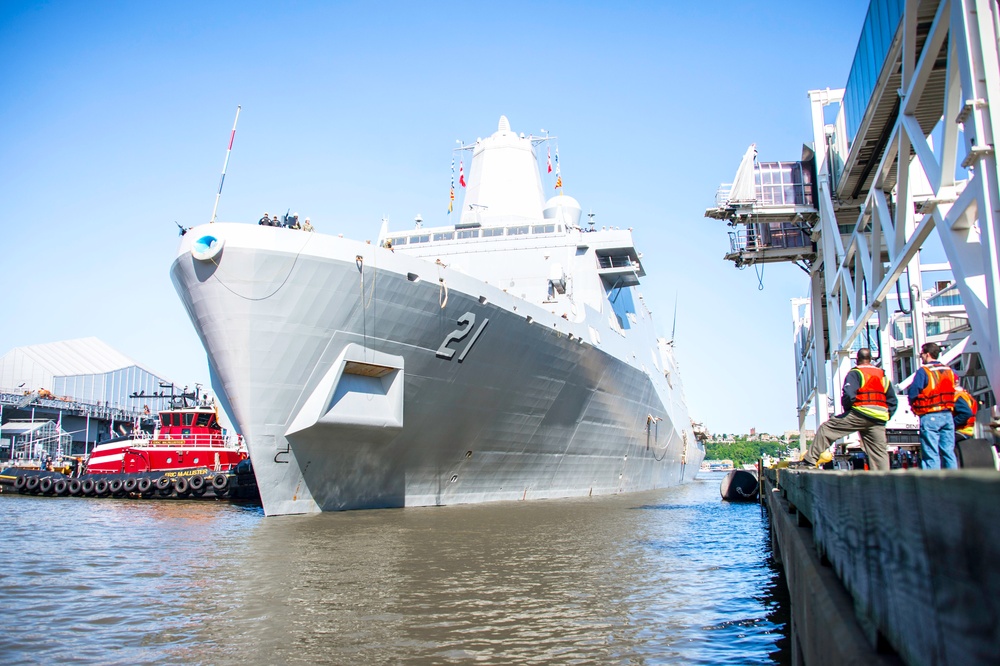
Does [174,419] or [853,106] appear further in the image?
[174,419]

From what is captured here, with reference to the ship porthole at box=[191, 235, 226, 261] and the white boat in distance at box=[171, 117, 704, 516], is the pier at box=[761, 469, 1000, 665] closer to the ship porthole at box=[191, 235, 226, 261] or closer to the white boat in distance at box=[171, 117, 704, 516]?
the white boat in distance at box=[171, 117, 704, 516]

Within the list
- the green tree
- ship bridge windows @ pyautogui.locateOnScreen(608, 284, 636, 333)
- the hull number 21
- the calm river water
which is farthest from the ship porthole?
the green tree

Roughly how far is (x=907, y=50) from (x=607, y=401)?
12.8 m

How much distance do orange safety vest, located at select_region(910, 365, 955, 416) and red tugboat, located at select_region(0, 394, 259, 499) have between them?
19687 millimetres

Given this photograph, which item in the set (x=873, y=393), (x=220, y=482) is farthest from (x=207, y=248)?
(x=220, y=482)

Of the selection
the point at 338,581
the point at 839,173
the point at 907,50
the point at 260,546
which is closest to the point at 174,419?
the point at 260,546

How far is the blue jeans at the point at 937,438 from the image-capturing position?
19.8 ft

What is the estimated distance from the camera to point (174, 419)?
1019 inches

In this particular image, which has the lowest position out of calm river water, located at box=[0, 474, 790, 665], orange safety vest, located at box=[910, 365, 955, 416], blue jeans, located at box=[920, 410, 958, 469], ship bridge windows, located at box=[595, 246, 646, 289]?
calm river water, located at box=[0, 474, 790, 665]

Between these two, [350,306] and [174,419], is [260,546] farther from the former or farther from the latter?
[174,419]

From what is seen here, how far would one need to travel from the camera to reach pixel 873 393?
627 cm

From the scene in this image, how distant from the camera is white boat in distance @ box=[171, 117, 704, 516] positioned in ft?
42.0

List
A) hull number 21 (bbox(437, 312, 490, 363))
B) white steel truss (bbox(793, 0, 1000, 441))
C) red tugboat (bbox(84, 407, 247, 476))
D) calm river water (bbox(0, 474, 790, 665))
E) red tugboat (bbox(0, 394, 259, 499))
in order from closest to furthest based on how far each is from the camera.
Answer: calm river water (bbox(0, 474, 790, 665)), white steel truss (bbox(793, 0, 1000, 441)), hull number 21 (bbox(437, 312, 490, 363)), red tugboat (bbox(0, 394, 259, 499)), red tugboat (bbox(84, 407, 247, 476))

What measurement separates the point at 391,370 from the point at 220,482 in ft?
35.2
